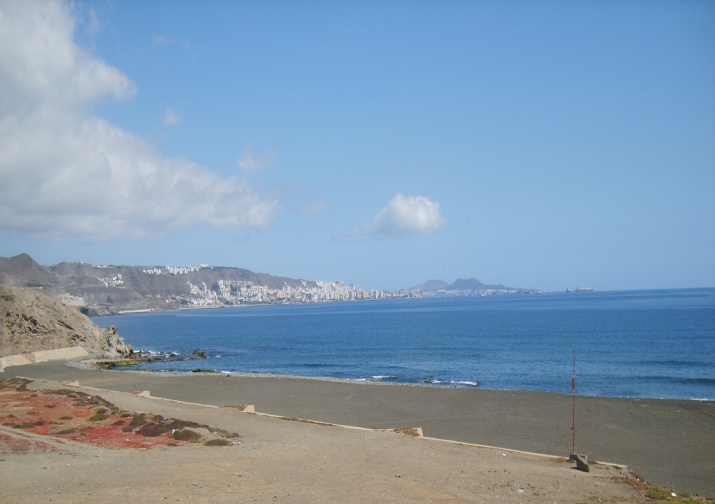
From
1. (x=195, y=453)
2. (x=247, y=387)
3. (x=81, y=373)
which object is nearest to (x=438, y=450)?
(x=195, y=453)

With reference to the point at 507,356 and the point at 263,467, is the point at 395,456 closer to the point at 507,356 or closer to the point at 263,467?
the point at 263,467

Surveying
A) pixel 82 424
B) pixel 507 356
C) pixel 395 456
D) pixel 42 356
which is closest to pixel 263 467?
pixel 395 456

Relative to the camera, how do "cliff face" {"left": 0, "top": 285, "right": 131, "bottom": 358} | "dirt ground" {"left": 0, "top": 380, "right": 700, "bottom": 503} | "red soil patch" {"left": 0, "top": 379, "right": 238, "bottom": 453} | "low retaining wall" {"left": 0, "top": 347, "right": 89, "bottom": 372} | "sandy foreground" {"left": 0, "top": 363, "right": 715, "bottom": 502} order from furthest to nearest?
"cliff face" {"left": 0, "top": 285, "right": 131, "bottom": 358} < "low retaining wall" {"left": 0, "top": 347, "right": 89, "bottom": 372} < "red soil patch" {"left": 0, "top": 379, "right": 238, "bottom": 453} < "sandy foreground" {"left": 0, "top": 363, "right": 715, "bottom": 502} < "dirt ground" {"left": 0, "top": 380, "right": 700, "bottom": 503}

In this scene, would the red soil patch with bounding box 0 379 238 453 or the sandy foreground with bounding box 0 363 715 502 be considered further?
the red soil patch with bounding box 0 379 238 453

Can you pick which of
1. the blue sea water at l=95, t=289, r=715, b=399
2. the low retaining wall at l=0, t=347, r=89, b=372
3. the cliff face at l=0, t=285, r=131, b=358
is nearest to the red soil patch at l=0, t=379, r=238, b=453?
the blue sea water at l=95, t=289, r=715, b=399

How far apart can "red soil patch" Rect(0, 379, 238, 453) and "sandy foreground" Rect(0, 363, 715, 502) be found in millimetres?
795

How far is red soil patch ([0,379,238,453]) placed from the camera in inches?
716

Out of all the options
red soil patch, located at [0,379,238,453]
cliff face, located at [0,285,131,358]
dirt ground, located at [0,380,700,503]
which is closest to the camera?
dirt ground, located at [0,380,700,503]

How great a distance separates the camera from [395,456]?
1703 centimetres

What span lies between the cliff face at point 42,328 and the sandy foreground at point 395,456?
38390 millimetres

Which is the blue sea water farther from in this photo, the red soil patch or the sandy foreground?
the red soil patch

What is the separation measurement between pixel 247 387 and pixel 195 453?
23.9 metres

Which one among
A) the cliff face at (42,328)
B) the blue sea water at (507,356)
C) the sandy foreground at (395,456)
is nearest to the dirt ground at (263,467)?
the sandy foreground at (395,456)

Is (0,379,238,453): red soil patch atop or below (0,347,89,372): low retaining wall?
atop
